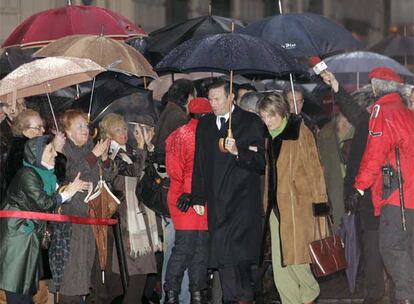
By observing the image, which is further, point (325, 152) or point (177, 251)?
point (325, 152)

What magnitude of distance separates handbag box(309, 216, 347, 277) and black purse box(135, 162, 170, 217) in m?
1.35

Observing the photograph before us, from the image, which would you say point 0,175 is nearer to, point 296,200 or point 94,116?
point 94,116

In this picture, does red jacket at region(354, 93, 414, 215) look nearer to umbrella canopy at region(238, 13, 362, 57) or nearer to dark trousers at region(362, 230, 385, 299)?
dark trousers at region(362, 230, 385, 299)

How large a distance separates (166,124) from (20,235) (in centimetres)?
257

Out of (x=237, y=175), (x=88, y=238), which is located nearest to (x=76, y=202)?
(x=88, y=238)

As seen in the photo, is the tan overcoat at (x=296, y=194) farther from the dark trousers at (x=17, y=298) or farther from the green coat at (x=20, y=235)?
the dark trousers at (x=17, y=298)

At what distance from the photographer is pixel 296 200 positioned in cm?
1259

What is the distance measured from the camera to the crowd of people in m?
12.1

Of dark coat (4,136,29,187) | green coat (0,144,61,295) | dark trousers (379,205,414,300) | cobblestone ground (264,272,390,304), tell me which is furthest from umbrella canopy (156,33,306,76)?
cobblestone ground (264,272,390,304)

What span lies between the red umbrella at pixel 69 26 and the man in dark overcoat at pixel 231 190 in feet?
7.04

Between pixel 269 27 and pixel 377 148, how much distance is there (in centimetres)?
305

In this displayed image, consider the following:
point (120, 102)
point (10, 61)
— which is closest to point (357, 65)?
point (10, 61)

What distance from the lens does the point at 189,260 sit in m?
12.5

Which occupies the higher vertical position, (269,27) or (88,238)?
(269,27)
